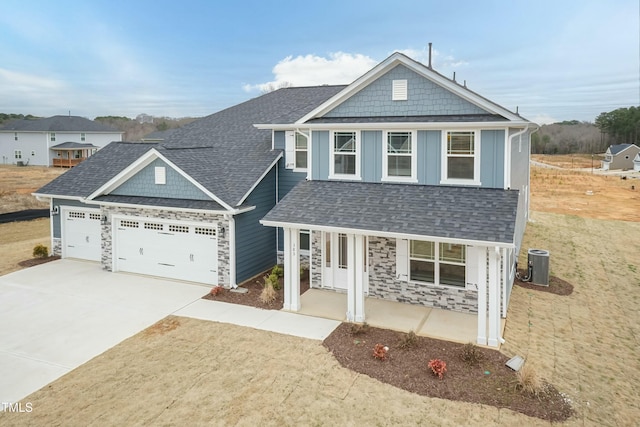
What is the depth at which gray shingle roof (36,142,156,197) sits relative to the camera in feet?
61.3

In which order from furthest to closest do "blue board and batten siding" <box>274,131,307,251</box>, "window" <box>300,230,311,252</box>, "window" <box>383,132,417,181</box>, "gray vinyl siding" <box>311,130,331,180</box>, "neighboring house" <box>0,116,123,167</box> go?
"neighboring house" <box>0,116,123,167</box>, "blue board and batten siding" <box>274,131,307,251</box>, "window" <box>300,230,311,252</box>, "gray vinyl siding" <box>311,130,331,180</box>, "window" <box>383,132,417,181</box>

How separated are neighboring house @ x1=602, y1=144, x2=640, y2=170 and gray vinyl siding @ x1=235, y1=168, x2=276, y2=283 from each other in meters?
75.3

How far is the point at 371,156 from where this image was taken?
14.0 metres

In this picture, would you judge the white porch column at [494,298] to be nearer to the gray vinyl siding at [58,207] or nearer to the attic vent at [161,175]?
the attic vent at [161,175]

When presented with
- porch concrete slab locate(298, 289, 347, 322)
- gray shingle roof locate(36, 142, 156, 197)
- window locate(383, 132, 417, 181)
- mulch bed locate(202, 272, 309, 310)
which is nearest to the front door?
porch concrete slab locate(298, 289, 347, 322)

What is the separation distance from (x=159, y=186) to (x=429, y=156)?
9.27m

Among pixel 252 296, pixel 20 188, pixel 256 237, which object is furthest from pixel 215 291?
pixel 20 188

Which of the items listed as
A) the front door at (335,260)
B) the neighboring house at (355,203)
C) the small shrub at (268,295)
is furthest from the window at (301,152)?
the small shrub at (268,295)

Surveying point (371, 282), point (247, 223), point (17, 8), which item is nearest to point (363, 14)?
point (247, 223)

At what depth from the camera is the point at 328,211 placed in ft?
42.0

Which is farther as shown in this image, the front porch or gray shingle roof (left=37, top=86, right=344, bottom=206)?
gray shingle roof (left=37, top=86, right=344, bottom=206)

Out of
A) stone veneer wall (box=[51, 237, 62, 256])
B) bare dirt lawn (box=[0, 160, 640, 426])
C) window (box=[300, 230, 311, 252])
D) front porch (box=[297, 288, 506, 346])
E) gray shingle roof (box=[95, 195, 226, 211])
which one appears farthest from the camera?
stone veneer wall (box=[51, 237, 62, 256])

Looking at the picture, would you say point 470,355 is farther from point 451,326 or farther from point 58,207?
point 58,207

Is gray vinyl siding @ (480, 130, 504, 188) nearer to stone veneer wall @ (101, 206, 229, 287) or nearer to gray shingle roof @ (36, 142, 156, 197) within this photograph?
stone veneer wall @ (101, 206, 229, 287)
